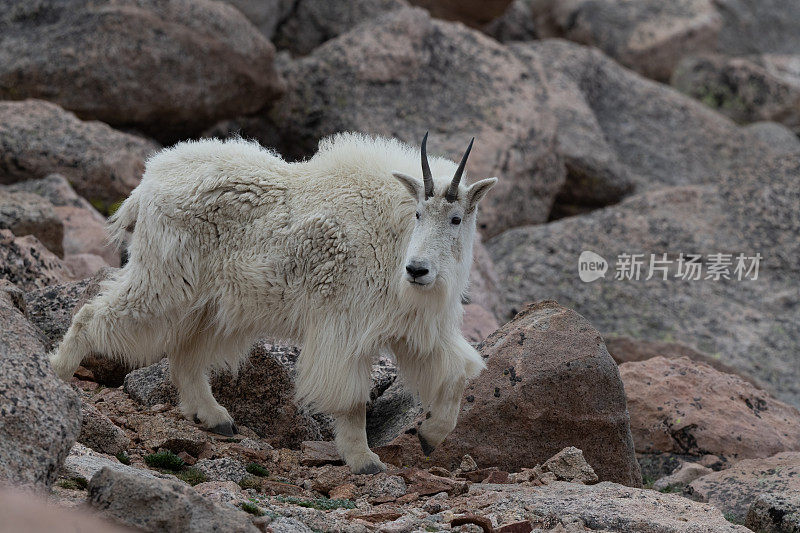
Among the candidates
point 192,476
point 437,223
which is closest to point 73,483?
point 192,476

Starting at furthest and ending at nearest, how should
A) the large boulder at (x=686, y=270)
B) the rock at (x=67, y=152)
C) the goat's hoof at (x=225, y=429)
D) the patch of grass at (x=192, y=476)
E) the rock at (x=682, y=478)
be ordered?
the rock at (x=67, y=152)
the large boulder at (x=686, y=270)
the rock at (x=682, y=478)
the goat's hoof at (x=225, y=429)
the patch of grass at (x=192, y=476)

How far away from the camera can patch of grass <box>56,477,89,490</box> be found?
5.28 meters

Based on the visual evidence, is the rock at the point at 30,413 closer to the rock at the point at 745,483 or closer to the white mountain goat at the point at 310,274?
the white mountain goat at the point at 310,274

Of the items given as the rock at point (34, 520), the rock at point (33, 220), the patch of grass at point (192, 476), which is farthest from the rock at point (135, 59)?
the rock at point (34, 520)

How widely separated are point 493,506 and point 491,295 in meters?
5.41

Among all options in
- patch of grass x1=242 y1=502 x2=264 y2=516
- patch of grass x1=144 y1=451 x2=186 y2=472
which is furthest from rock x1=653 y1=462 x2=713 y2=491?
patch of grass x1=242 y1=502 x2=264 y2=516

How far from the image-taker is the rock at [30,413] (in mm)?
4746

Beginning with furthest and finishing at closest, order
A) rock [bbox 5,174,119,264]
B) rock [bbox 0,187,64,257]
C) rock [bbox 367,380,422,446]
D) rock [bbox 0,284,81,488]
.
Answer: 1. rock [bbox 5,174,119,264]
2. rock [bbox 0,187,64,257]
3. rock [bbox 367,380,422,446]
4. rock [bbox 0,284,81,488]

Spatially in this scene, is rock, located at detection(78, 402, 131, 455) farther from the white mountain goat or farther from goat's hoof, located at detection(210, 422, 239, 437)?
goat's hoof, located at detection(210, 422, 239, 437)

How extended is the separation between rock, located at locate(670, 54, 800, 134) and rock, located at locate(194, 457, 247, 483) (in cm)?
1778

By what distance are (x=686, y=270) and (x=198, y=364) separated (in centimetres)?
753

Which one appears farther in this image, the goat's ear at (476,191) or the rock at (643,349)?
the rock at (643,349)

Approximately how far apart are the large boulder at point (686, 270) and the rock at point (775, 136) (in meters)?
4.87

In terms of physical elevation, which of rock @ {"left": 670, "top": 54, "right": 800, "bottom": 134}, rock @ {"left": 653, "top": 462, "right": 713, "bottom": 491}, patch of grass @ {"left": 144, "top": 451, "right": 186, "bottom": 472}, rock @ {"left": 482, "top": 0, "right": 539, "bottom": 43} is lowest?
rock @ {"left": 653, "top": 462, "right": 713, "bottom": 491}
